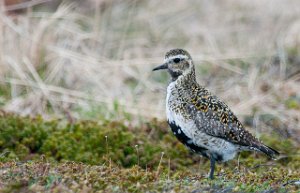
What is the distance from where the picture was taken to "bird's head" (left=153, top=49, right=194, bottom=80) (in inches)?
269

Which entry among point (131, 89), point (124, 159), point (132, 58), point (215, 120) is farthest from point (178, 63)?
point (132, 58)

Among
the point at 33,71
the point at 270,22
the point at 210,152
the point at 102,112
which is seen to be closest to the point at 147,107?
the point at 102,112

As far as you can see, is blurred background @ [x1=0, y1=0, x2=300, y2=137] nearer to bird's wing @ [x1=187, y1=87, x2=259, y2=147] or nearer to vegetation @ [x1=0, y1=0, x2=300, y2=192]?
vegetation @ [x1=0, y1=0, x2=300, y2=192]

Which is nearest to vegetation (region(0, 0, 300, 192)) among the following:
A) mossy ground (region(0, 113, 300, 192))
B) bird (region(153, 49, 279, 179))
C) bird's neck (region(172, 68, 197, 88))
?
mossy ground (region(0, 113, 300, 192))

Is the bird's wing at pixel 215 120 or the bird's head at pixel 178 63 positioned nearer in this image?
the bird's wing at pixel 215 120

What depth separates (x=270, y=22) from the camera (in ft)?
43.1

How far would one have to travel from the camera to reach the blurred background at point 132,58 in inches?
384

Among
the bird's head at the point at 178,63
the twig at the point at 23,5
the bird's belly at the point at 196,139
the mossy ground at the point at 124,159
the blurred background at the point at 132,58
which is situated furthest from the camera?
the twig at the point at 23,5

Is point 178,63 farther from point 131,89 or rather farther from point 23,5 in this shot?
point 23,5

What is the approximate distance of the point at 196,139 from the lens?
6355 millimetres

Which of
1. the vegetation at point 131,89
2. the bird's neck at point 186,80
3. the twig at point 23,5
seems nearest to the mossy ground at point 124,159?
the vegetation at point 131,89

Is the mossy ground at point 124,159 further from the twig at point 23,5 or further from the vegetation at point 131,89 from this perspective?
the twig at point 23,5

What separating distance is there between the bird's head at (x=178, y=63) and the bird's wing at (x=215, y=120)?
0.89ft

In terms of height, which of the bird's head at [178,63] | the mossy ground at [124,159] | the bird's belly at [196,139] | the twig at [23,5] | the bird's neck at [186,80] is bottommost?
the mossy ground at [124,159]
